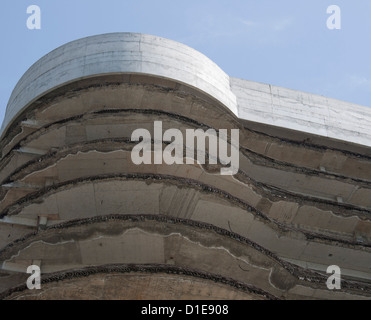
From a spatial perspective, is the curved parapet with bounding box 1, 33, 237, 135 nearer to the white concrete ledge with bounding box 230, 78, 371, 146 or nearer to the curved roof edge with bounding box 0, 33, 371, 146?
the curved roof edge with bounding box 0, 33, 371, 146

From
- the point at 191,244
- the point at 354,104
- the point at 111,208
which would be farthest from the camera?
the point at 354,104

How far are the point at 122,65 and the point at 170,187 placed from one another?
4786 millimetres

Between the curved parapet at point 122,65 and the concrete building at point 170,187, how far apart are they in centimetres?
5

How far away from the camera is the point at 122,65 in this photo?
2298 cm

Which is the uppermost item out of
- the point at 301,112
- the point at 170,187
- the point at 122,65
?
the point at 122,65

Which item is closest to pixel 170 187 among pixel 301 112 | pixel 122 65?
pixel 122 65

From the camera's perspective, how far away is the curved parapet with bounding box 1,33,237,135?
2309 cm

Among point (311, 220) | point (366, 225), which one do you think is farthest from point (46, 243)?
point (366, 225)

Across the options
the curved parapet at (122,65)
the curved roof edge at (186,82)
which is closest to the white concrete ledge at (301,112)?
the curved roof edge at (186,82)

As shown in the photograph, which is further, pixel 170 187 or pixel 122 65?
pixel 122 65

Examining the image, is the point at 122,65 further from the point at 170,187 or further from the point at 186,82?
the point at 170,187

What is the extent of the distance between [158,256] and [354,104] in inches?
427
